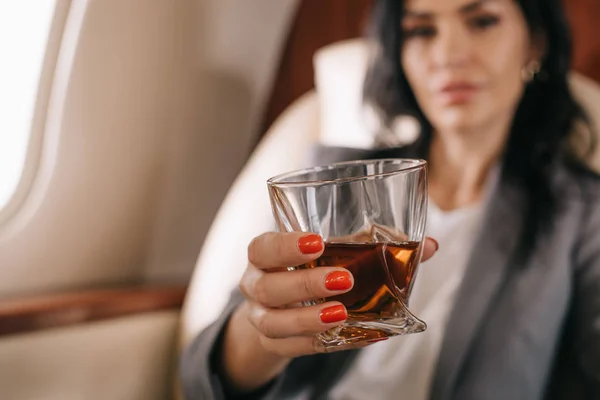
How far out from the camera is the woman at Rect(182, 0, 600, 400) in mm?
552

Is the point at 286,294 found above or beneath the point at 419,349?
above

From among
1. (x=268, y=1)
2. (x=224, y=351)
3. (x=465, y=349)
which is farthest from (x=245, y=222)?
(x=268, y=1)

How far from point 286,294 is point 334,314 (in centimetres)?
4

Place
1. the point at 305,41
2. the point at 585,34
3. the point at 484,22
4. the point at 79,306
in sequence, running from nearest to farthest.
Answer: the point at 79,306
the point at 484,22
the point at 585,34
the point at 305,41

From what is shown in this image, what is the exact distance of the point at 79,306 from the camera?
0.59 metres

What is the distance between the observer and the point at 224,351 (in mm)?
547

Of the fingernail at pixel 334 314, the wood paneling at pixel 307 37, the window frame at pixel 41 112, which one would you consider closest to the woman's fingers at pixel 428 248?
the fingernail at pixel 334 314

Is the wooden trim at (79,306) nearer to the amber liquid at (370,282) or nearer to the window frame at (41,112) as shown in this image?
the window frame at (41,112)

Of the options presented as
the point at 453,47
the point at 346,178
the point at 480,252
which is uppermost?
the point at 453,47

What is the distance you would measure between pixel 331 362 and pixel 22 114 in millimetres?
447

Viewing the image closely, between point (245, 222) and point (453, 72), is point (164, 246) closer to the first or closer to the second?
point (245, 222)

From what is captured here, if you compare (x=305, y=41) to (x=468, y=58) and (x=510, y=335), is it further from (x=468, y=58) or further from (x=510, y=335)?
(x=510, y=335)

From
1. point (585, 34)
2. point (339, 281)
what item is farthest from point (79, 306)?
point (585, 34)

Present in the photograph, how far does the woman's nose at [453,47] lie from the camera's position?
0.67 m
